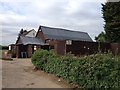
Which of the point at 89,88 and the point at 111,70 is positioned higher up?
the point at 111,70

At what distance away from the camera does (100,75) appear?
10.0 meters

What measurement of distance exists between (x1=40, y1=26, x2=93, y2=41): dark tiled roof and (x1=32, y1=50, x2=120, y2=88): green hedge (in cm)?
2958

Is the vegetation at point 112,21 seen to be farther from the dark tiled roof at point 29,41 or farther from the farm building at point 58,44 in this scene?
the dark tiled roof at point 29,41

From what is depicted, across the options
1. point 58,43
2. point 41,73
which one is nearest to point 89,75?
point 41,73

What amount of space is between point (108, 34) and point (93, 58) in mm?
23943

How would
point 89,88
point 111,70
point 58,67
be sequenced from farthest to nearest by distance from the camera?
point 58,67 < point 89,88 < point 111,70

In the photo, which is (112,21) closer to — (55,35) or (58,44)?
(58,44)

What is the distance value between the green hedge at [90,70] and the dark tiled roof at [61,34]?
29.6 metres

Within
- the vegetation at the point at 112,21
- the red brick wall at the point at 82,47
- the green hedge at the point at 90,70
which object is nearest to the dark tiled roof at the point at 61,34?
the vegetation at the point at 112,21

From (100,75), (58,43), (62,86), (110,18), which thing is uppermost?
(110,18)

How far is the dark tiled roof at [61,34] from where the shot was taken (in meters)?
43.8

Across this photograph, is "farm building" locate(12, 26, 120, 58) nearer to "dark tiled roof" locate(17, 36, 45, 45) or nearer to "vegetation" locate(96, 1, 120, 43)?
"dark tiled roof" locate(17, 36, 45, 45)

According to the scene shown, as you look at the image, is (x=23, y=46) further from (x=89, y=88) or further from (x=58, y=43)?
(x=89, y=88)

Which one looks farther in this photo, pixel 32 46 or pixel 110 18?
pixel 32 46
